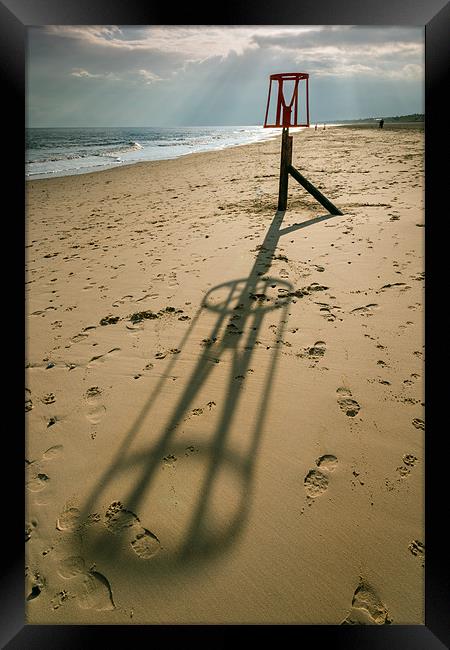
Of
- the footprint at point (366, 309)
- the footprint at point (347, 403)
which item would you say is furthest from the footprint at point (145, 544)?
the footprint at point (366, 309)

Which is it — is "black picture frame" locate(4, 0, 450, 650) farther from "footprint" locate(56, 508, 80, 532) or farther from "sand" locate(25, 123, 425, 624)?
"footprint" locate(56, 508, 80, 532)

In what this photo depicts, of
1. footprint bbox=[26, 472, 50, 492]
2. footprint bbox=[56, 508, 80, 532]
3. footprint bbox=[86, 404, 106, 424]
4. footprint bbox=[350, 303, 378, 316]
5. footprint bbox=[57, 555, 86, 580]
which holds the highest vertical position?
footprint bbox=[350, 303, 378, 316]

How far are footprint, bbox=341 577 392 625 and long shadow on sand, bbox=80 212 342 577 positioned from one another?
1.92 ft

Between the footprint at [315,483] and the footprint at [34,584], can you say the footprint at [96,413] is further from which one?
the footprint at [315,483]

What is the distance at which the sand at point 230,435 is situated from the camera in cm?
169

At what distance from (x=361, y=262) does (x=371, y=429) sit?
9.70 feet

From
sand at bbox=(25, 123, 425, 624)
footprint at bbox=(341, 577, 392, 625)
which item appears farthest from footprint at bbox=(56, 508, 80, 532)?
footprint at bbox=(341, 577, 392, 625)

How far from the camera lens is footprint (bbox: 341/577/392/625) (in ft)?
5.12

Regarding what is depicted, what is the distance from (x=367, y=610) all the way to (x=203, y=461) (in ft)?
3.52

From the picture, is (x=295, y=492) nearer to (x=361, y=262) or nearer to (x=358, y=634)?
(x=358, y=634)

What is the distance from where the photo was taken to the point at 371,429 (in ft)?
7.98

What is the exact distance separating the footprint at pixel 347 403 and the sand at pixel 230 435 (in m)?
0.01

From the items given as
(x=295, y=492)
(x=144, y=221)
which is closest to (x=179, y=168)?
(x=144, y=221)
